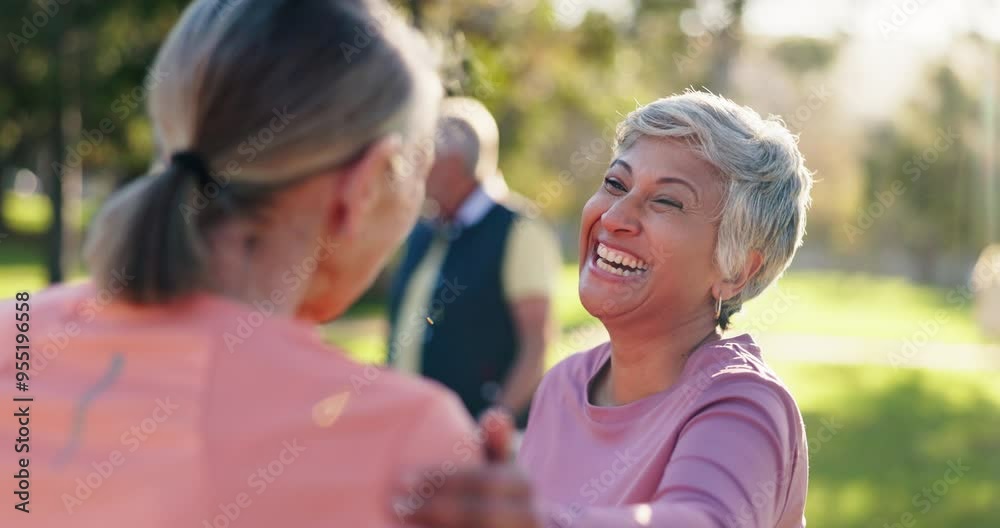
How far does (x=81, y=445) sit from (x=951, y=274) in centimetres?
4637

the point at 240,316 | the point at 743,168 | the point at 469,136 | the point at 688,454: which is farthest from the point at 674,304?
the point at 469,136

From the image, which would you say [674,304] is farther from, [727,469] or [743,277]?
[727,469]

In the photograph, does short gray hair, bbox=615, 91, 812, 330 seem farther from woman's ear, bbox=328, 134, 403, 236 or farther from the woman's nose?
woman's ear, bbox=328, 134, 403, 236

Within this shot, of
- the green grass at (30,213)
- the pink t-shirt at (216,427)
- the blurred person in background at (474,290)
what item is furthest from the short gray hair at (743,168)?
the green grass at (30,213)

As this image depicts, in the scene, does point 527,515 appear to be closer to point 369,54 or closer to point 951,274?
point 369,54

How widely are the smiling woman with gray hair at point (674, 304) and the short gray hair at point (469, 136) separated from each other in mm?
2163

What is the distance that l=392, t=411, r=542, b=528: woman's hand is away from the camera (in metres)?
1.25

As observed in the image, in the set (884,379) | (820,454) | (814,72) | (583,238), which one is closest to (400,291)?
(583,238)

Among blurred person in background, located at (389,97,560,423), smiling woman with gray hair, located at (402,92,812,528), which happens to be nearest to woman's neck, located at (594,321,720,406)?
smiling woman with gray hair, located at (402,92,812,528)

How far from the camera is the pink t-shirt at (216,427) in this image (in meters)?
1.28

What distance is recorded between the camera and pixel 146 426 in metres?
1.33

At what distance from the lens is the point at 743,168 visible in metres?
2.46

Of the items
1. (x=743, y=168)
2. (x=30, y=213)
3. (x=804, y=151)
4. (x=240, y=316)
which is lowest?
(x=30, y=213)

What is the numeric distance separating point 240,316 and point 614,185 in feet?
4.68
